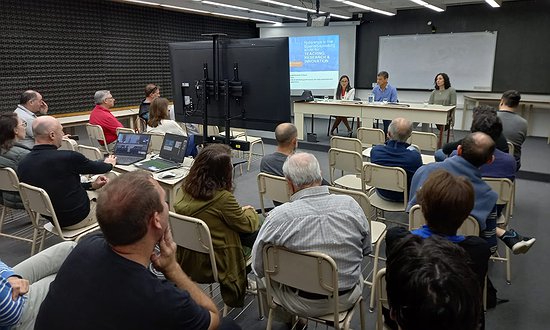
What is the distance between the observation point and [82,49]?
23.0 ft

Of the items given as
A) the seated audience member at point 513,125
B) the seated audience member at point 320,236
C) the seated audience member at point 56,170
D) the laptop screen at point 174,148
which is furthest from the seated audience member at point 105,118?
the seated audience member at point 513,125

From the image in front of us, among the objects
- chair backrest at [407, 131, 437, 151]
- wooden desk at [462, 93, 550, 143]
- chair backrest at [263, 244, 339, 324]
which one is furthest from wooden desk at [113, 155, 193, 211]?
wooden desk at [462, 93, 550, 143]

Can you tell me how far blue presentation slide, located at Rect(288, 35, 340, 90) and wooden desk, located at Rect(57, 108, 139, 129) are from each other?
397cm

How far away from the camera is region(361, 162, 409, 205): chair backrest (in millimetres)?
3027

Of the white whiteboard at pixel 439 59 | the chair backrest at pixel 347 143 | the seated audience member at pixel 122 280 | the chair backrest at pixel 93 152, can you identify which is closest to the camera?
the seated audience member at pixel 122 280

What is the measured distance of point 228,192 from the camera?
2160 millimetres

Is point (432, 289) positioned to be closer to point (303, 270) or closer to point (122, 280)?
point (122, 280)

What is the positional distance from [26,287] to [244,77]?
2026mm

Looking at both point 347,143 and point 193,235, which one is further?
point 347,143

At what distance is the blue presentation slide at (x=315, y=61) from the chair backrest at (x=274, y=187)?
6996 mm

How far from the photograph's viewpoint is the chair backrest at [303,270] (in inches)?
65.9

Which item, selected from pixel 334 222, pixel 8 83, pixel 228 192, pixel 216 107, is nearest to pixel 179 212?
pixel 228 192

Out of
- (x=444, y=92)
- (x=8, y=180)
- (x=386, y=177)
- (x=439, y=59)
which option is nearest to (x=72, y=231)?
(x=8, y=180)

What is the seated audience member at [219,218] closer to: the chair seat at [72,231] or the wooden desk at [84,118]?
the chair seat at [72,231]
